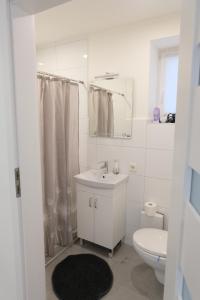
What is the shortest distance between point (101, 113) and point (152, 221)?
1353 mm

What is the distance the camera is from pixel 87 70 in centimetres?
243

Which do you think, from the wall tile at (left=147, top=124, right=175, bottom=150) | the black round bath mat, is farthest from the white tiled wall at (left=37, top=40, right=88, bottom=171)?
the black round bath mat

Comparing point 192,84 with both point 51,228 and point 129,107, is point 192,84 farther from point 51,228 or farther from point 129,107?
point 51,228

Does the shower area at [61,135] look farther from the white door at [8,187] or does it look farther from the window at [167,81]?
the white door at [8,187]

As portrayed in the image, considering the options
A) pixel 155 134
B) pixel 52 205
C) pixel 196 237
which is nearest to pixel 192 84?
pixel 196 237

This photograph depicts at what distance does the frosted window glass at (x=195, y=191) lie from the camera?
49cm

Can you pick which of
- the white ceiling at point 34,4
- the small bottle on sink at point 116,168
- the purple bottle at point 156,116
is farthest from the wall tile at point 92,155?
the white ceiling at point 34,4

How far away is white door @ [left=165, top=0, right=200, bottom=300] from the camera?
1.54ft

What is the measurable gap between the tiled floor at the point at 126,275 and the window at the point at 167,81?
5.40ft

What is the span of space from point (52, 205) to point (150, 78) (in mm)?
1676

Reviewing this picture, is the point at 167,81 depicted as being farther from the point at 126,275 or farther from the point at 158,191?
the point at 126,275

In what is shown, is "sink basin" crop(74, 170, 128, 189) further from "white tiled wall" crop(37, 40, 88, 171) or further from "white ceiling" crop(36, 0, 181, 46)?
"white ceiling" crop(36, 0, 181, 46)

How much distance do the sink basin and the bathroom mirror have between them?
18.0 inches

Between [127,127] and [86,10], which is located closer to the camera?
[86,10]
